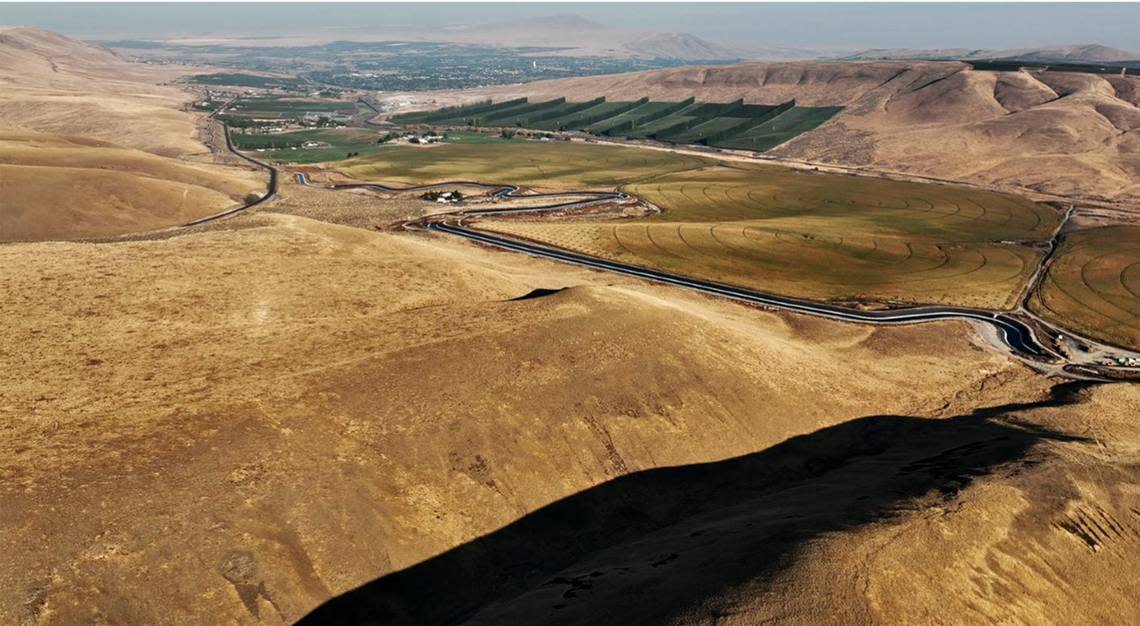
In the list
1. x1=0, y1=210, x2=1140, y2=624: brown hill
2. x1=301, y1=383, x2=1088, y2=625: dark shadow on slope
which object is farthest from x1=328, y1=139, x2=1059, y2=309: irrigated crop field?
x1=301, y1=383, x2=1088, y2=625: dark shadow on slope

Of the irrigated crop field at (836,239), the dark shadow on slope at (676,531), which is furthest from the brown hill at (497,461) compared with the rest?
the irrigated crop field at (836,239)

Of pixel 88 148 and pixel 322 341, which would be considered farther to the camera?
pixel 88 148

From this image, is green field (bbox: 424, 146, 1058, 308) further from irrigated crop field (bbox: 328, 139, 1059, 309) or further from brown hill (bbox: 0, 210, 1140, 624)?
brown hill (bbox: 0, 210, 1140, 624)

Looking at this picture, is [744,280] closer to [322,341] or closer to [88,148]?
[322,341]

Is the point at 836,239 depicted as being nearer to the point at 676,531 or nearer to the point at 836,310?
the point at 836,310

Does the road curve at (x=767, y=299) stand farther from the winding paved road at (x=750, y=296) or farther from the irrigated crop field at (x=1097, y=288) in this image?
the irrigated crop field at (x=1097, y=288)

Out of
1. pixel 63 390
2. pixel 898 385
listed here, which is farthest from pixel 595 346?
pixel 63 390
